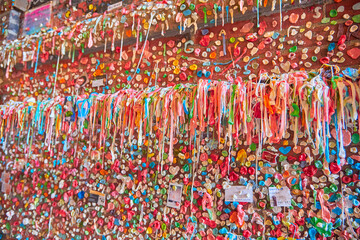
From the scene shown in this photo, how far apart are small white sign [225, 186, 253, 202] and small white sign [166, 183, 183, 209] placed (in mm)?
315

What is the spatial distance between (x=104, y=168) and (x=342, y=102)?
5.32 feet

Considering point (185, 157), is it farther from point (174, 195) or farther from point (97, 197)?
point (97, 197)

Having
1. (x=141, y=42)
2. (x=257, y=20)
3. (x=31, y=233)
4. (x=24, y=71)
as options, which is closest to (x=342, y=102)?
(x=257, y=20)

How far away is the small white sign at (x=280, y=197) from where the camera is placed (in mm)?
1308

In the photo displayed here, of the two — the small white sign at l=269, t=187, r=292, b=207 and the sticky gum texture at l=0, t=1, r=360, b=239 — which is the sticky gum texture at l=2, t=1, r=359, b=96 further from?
the small white sign at l=269, t=187, r=292, b=207

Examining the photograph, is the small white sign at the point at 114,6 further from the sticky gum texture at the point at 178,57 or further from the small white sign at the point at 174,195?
the small white sign at the point at 174,195

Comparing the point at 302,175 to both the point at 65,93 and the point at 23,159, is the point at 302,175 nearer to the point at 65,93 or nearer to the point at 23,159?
the point at 65,93

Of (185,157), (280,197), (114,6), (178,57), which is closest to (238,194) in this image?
(280,197)

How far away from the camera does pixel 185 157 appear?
1.62m

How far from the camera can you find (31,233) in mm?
2195

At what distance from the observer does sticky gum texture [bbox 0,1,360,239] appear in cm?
119

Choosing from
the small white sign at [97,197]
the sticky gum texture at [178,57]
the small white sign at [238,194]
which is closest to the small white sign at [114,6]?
the sticky gum texture at [178,57]

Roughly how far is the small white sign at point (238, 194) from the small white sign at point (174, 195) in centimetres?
32

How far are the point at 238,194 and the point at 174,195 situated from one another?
1.40 ft
